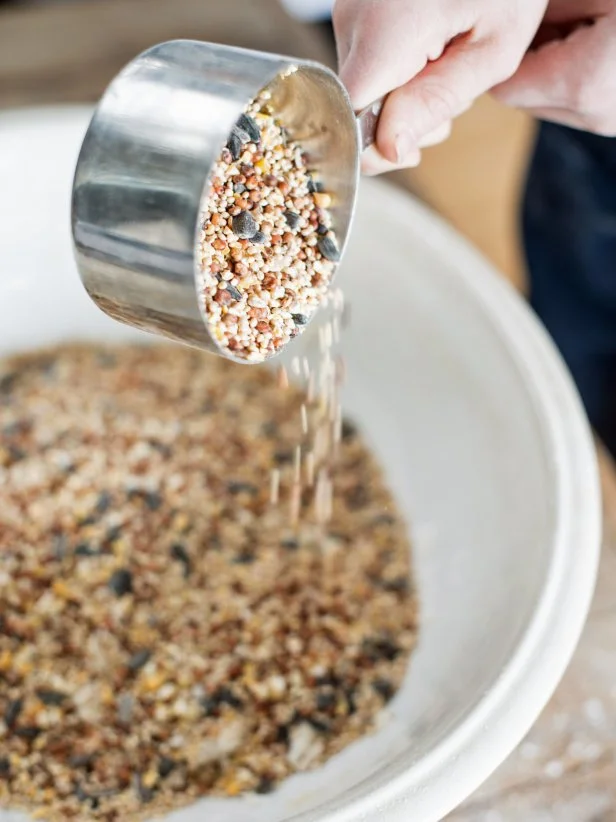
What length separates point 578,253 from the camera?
1.49 meters

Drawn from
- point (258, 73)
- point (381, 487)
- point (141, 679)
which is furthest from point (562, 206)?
point (141, 679)

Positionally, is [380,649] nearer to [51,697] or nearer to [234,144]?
[51,697]

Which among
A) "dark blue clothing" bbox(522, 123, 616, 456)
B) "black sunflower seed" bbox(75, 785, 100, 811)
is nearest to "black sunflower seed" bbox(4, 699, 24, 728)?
"black sunflower seed" bbox(75, 785, 100, 811)

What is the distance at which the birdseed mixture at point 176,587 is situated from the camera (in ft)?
3.42

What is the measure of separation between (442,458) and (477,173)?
1059 millimetres

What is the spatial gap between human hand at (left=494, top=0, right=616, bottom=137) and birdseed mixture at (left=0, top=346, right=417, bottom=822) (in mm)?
466

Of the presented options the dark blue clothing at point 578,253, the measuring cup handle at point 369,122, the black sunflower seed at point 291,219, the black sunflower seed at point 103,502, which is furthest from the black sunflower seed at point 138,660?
the dark blue clothing at point 578,253

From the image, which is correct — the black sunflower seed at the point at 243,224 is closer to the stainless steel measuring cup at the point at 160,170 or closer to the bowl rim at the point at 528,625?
the stainless steel measuring cup at the point at 160,170

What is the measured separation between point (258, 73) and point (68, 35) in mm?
1193

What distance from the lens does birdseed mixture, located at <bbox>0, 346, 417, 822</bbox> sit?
1043 mm

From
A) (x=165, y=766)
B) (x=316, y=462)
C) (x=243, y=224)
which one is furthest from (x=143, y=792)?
(x=243, y=224)

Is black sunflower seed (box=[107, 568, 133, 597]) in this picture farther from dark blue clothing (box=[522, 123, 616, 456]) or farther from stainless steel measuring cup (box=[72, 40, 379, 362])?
dark blue clothing (box=[522, 123, 616, 456])

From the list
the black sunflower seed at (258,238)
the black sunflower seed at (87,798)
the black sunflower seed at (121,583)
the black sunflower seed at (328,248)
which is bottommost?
the black sunflower seed at (87,798)

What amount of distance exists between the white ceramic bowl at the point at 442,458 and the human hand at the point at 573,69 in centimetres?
30
